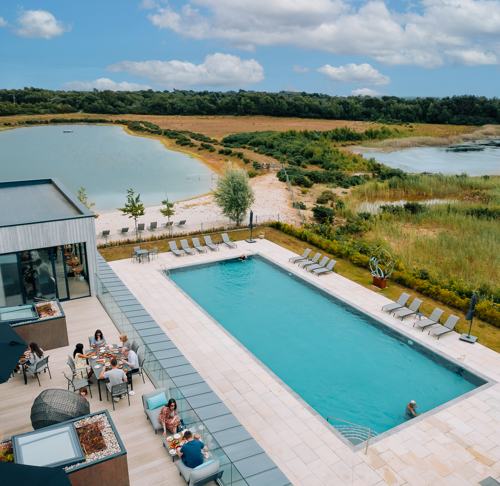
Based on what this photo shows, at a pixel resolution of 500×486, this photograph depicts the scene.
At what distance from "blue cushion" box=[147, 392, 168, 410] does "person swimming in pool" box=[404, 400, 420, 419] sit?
250 inches

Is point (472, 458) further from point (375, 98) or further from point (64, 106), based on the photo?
point (375, 98)

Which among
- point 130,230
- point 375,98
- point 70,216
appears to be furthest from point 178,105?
point 70,216

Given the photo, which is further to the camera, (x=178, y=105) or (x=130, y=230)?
(x=178, y=105)

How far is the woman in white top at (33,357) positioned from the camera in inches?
385

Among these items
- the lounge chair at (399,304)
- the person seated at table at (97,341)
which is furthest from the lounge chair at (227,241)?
the person seated at table at (97,341)

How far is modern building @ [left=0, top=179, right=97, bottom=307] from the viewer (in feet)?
42.5

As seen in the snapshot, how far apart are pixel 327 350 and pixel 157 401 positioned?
6.84m

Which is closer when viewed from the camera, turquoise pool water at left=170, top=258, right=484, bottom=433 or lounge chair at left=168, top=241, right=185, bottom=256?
turquoise pool water at left=170, top=258, right=484, bottom=433

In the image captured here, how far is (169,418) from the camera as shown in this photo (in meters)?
8.49

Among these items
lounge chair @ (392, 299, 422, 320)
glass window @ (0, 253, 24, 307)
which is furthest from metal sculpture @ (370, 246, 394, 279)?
glass window @ (0, 253, 24, 307)

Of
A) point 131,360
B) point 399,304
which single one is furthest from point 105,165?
point 131,360

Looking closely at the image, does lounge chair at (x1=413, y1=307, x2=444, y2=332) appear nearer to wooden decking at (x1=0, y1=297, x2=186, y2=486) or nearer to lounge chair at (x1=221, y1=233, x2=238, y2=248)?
wooden decking at (x1=0, y1=297, x2=186, y2=486)

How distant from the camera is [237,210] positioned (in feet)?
85.3

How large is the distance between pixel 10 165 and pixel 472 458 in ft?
174
